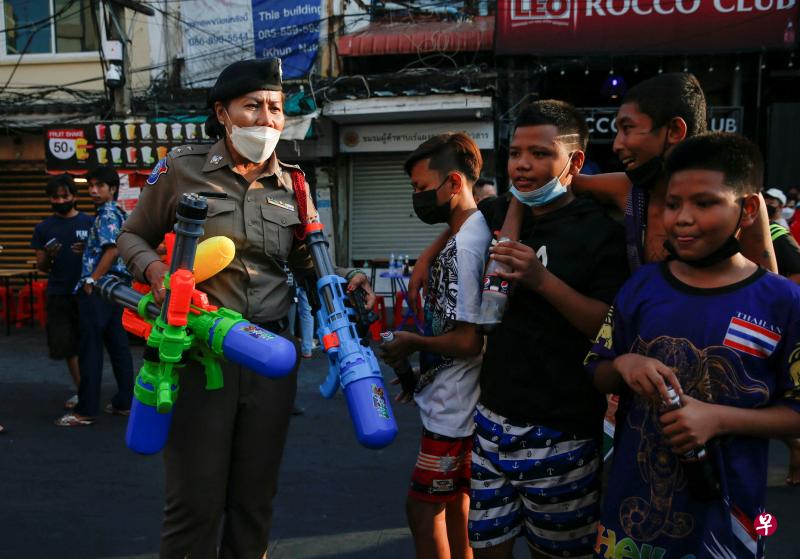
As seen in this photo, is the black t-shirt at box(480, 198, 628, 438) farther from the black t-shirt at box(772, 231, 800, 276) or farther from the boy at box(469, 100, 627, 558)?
the black t-shirt at box(772, 231, 800, 276)

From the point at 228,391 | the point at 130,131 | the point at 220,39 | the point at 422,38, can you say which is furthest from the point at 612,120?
the point at 228,391

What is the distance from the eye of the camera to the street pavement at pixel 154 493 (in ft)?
12.0

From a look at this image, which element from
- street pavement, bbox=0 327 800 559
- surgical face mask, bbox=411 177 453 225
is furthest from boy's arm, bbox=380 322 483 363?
street pavement, bbox=0 327 800 559

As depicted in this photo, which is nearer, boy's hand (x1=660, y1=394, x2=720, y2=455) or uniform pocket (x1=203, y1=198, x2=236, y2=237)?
boy's hand (x1=660, y1=394, x2=720, y2=455)

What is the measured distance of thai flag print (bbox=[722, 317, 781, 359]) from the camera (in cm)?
174

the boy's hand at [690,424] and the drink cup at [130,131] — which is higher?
the drink cup at [130,131]

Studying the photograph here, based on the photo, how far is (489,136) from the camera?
1104 centimetres

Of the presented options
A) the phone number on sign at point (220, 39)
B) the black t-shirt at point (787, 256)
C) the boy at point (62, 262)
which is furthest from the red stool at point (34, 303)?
the black t-shirt at point (787, 256)

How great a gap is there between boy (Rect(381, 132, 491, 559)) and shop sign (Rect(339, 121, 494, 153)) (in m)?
8.53

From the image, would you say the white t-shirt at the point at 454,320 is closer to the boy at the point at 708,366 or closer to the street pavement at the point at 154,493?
the boy at the point at 708,366

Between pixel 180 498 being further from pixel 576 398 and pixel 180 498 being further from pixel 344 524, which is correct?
pixel 344 524

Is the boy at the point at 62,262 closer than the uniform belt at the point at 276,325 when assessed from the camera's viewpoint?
No

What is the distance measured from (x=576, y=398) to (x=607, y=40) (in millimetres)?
9271

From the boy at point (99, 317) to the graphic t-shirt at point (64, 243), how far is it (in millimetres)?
147
